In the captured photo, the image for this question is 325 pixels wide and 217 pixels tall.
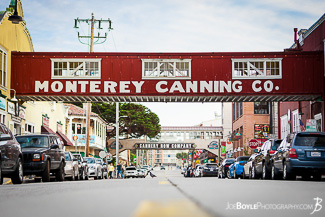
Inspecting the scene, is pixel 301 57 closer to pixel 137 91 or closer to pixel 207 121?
pixel 137 91

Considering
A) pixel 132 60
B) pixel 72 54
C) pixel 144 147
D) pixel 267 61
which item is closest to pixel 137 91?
pixel 132 60

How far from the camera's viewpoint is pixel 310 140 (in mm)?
18594

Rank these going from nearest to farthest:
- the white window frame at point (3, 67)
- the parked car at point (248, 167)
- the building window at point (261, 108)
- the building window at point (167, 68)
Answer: the parked car at point (248, 167)
the white window frame at point (3, 67)
the building window at point (167, 68)
the building window at point (261, 108)

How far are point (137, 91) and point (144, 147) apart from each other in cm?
4917

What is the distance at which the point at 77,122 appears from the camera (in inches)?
2408

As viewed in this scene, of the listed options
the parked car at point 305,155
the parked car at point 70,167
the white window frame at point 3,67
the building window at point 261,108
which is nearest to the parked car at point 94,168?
the parked car at point 70,167

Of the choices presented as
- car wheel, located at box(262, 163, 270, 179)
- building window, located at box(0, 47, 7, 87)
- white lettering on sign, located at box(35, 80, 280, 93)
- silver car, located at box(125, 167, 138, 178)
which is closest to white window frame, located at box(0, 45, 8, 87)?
building window, located at box(0, 47, 7, 87)

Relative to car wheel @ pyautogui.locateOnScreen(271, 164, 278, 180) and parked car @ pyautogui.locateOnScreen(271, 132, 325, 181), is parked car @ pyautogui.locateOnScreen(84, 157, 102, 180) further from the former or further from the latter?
parked car @ pyautogui.locateOnScreen(271, 132, 325, 181)

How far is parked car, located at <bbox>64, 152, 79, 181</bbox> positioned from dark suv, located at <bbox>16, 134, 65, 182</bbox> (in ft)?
7.58

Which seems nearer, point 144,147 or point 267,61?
point 267,61

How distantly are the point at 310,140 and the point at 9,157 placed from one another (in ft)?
34.1

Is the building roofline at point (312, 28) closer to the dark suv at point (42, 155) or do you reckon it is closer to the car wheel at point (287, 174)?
the car wheel at point (287, 174)

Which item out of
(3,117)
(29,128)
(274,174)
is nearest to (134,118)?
(29,128)

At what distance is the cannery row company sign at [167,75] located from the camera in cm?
3225
